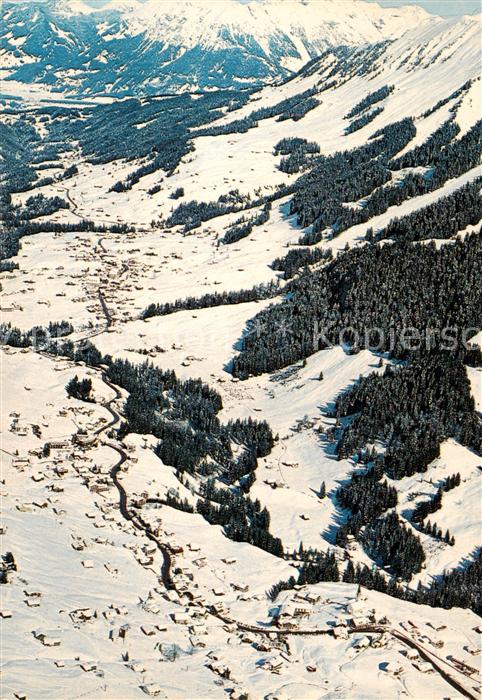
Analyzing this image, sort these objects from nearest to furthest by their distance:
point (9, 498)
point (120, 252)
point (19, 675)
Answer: point (19, 675), point (9, 498), point (120, 252)

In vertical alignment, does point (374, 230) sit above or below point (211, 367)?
above

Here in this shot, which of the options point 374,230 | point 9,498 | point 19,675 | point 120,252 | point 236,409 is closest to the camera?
point 19,675

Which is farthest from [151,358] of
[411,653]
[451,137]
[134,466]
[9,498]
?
[451,137]

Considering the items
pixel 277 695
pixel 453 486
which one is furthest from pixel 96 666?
pixel 453 486

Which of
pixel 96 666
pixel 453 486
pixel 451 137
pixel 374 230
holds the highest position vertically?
pixel 451 137

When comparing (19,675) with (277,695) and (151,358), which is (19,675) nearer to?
(277,695)

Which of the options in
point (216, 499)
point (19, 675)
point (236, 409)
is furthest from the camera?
point (236, 409)

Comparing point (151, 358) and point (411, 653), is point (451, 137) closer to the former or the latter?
point (151, 358)

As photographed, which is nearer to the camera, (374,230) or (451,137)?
(374,230)

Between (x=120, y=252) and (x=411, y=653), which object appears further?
(x=120, y=252)
